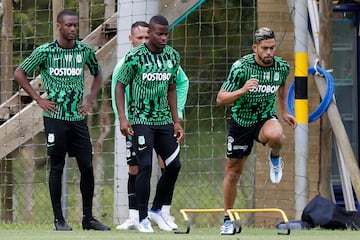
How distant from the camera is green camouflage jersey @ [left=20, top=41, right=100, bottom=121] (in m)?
12.8

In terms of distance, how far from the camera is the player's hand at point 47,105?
12.8m

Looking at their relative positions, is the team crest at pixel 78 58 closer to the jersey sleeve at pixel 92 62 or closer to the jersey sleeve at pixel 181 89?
the jersey sleeve at pixel 92 62

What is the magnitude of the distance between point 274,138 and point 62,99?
199 centimetres

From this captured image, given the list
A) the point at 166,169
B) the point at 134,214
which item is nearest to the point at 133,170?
the point at 134,214

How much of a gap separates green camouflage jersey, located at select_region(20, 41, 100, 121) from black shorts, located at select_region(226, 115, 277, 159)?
1.43m

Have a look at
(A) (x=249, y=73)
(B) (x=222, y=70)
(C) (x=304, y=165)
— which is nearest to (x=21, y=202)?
(B) (x=222, y=70)

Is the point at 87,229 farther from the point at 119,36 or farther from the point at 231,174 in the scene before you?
the point at 119,36

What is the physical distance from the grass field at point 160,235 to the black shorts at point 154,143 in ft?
2.23

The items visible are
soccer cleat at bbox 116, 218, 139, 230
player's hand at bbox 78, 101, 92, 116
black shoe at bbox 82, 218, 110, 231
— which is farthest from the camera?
soccer cleat at bbox 116, 218, 139, 230

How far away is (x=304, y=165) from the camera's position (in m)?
14.6

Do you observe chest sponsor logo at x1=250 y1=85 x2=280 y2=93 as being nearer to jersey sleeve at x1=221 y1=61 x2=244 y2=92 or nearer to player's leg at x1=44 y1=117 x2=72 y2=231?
jersey sleeve at x1=221 y1=61 x2=244 y2=92

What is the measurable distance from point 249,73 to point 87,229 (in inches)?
83.2

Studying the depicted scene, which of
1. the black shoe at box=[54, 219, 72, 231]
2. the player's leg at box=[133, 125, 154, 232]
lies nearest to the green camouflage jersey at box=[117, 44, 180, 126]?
the player's leg at box=[133, 125, 154, 232]

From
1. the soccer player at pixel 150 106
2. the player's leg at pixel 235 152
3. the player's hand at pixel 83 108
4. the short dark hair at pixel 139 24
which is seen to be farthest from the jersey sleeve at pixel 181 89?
the player's hand at pixel 83 108
